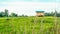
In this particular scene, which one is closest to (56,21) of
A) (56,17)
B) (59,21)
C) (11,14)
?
(56,17)

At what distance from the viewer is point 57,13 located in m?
5.03

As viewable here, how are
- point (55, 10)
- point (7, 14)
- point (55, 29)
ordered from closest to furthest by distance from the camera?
point (55, 10)
point (55, 29)
point (7, 14)

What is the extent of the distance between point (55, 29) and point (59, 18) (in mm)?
308

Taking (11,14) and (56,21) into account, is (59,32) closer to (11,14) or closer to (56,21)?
(56,21)

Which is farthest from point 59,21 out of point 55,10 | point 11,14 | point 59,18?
point 11,14

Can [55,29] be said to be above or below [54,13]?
below

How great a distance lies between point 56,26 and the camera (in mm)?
5059

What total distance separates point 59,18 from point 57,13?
12.0 inches

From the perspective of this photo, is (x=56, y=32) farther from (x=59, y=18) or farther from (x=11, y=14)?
(x=11, y=14)

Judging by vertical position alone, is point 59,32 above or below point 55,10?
below

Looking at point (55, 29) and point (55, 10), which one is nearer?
point (55, 10)

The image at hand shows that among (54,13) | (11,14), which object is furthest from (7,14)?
(54,13)

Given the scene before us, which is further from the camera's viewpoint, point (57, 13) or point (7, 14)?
A: point (7, 14)

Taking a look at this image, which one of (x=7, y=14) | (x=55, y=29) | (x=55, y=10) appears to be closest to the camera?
(x=55, y=10)
